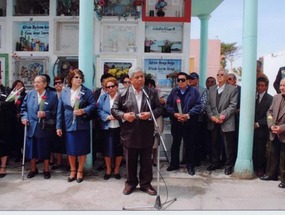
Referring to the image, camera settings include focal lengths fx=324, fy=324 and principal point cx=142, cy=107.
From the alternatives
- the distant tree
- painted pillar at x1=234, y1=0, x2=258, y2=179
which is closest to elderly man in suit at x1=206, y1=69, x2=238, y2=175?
painted pillar at x1=234, y1=0, x2=258, y2=179

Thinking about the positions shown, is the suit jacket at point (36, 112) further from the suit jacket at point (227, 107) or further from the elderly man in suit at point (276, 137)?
the elderly man in suit at point (276, 137)

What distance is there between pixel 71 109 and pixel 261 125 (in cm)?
301

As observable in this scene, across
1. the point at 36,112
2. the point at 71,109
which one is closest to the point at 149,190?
the point at 71,109

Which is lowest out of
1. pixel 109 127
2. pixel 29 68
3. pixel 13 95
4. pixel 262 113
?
pixel 109 127

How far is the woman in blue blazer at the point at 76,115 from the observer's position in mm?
4816

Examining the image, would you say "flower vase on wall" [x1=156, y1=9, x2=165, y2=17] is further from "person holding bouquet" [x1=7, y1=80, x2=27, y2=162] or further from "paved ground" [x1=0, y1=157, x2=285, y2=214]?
"paved ground" [x1=0, y1=157, x2=285, y2=214]

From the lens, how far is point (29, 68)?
677 centimetres

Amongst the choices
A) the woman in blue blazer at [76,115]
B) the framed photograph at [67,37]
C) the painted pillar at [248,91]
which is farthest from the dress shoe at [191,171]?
the framed photograph at [67,37]

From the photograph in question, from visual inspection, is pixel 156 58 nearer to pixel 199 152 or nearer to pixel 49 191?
pixel 199 152

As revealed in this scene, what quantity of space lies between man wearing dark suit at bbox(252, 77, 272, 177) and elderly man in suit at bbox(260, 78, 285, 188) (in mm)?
209

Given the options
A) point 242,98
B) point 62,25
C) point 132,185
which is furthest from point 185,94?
point 62,25

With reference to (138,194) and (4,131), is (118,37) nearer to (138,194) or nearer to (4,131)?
(4,131)

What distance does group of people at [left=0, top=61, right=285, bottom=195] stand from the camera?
437cm

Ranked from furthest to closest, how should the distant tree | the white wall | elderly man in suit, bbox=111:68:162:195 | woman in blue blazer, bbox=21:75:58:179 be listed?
1. the distant tree
2. the white wall
3. woman in blue blazer, bbox=21:75:58:179
4. elderly man in suit, bbox=111:68:162:195
